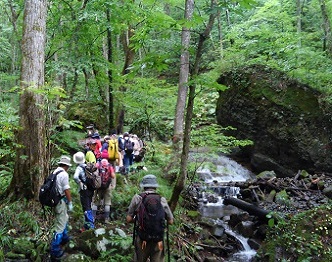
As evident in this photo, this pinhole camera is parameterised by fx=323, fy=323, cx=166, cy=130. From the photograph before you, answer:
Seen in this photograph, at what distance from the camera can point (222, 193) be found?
1308 cm

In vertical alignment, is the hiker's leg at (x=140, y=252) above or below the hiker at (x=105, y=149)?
below

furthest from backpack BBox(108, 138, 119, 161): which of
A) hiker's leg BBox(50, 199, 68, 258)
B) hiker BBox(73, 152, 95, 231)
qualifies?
hiker's leg BBox(50, 199, 68, 258)

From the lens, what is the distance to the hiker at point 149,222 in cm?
504

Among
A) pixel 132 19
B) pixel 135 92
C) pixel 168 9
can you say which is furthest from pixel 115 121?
pixel 168 9

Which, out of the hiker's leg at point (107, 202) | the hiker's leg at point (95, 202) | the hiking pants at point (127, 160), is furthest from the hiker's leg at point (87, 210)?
the hiking pants at point (127, 160)

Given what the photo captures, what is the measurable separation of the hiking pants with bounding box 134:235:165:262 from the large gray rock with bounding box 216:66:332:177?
10960mm

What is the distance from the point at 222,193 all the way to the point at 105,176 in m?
6.67

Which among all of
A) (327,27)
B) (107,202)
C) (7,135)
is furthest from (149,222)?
(327,27)

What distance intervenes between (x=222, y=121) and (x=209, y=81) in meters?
11.4

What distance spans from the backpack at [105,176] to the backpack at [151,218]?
110 inches

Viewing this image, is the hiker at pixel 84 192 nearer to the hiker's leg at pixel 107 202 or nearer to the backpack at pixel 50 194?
the hiker's leg at pixel 107 202

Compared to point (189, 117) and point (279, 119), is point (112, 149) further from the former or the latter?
point (279, 119)

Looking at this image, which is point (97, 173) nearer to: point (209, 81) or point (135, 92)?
point (209, 81)

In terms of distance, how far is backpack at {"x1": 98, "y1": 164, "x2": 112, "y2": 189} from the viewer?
25.1 ft
